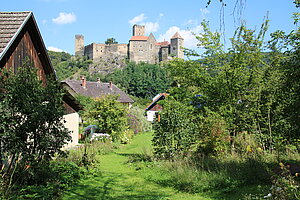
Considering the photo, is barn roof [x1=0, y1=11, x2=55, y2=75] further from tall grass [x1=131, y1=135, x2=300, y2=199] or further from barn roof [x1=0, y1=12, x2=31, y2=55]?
tall grass [x1=131, y1=135, x2=300, y2=199]

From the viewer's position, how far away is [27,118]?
6.93 metres

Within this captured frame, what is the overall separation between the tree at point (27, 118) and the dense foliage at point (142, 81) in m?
78.4

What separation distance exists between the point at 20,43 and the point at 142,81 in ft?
260

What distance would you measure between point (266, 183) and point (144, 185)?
3.51 meters

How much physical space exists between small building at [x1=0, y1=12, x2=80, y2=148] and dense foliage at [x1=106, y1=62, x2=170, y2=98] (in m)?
75.0

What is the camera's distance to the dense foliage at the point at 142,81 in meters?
88.4

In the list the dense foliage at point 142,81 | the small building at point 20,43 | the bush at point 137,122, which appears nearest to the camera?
the small building at point 20,43

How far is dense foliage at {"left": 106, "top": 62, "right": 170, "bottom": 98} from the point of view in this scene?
3482 inches

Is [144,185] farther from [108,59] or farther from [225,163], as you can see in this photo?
[108,59]

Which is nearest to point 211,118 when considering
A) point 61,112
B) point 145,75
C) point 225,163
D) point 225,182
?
point 225,163

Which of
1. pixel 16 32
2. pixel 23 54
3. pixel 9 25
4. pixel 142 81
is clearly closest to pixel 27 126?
pixel 16 32

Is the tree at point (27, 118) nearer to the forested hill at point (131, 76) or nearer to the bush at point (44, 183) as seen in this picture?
the bush at point (44, 183)

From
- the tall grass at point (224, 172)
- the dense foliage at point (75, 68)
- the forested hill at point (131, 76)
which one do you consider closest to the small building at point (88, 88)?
the forested hill at point (131, 76)

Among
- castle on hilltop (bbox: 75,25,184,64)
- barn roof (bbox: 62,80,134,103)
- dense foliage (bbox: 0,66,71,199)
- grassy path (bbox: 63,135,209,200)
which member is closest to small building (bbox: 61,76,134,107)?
barn roof (bbox: 62,80,134,103)
